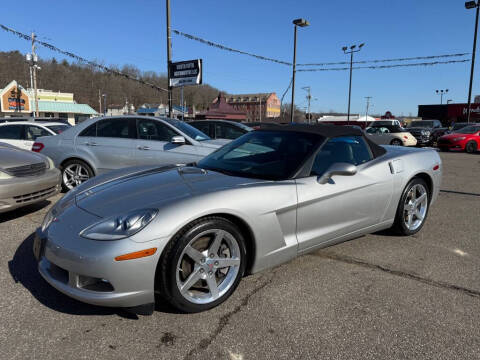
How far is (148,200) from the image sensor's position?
8.14 ft

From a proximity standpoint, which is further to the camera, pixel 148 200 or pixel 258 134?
pixel 258 134

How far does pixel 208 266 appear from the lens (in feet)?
8.19

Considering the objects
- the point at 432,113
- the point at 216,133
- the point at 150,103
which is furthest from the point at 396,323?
the point at 150,103

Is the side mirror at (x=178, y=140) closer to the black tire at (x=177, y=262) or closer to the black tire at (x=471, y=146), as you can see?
the black tire at (x=177, y=262)

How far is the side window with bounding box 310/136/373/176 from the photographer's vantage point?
3.26m

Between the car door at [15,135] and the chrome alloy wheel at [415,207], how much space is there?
891cm

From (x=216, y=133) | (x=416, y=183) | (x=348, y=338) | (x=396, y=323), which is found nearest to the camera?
(x=348, y=338)

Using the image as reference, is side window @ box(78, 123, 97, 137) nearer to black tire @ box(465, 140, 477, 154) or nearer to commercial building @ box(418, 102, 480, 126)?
black tire @ box(465, 140, 477, 154)

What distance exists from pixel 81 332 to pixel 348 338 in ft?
5.63

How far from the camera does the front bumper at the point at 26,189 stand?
4.23 meters

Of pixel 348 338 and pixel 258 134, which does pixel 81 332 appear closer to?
pixel 348 338

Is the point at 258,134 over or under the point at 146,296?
over

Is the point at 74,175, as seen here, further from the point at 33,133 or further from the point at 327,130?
the point at 327,130

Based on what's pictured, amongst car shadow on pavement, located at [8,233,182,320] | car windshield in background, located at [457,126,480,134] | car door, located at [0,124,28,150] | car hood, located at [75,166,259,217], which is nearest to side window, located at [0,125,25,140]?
car door, located at [0,124,28,150]
